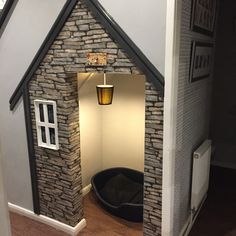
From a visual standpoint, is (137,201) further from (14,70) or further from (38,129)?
(14,70)

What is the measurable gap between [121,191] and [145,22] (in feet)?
7.73

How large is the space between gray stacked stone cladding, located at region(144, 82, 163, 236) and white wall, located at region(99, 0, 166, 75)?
273mm

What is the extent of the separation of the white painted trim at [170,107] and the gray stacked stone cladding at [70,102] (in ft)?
0.86

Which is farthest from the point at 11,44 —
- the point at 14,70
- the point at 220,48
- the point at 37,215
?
the point at 220,48

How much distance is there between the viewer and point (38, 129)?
9.98 ft

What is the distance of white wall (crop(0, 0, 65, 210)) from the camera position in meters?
2.74

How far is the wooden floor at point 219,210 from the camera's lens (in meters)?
2.97

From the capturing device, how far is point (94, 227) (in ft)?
10.7

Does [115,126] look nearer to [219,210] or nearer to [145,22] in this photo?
[219,210]

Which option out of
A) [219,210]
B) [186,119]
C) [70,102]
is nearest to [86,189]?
[70,102]

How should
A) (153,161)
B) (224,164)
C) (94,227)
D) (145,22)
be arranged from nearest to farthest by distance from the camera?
(145,22) < (153,161) < (94,227) < (224,164)

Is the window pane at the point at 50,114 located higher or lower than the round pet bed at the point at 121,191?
higher

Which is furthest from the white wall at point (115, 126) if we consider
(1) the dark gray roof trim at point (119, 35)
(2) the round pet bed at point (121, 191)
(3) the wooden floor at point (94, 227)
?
(1) the dark gray roof trim at point (119, 35)

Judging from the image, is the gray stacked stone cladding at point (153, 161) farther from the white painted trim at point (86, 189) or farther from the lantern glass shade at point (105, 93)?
the white painted trim at point (86, 189)
